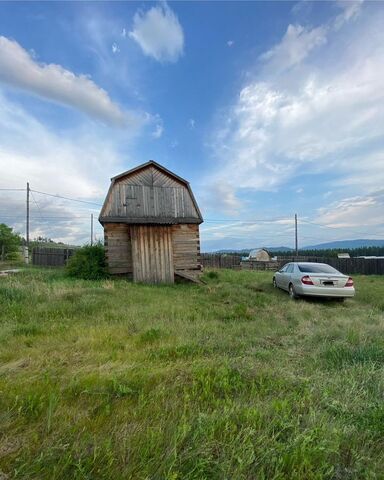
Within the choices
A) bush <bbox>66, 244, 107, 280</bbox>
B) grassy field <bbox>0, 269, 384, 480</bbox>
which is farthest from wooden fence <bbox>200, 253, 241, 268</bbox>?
grassy field <bbox>0, 269, 384, 480</bbox>

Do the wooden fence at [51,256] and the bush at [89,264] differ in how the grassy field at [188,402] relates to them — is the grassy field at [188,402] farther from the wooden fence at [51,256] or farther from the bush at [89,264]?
the wooden fence at [51,256]

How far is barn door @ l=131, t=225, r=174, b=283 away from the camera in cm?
1392

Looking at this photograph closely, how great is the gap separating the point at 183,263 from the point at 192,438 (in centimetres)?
1296

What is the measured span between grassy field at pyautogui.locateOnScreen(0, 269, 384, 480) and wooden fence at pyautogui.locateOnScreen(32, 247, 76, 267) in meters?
24.8

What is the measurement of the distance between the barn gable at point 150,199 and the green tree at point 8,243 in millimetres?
24015

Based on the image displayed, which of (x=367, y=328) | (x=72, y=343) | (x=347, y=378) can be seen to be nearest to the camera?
(x=347, y=378)

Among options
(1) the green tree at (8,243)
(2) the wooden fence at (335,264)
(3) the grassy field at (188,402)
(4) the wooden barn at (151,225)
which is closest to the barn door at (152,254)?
(4) the wooden barn at (151,225)

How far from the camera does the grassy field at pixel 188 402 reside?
1.94 metres

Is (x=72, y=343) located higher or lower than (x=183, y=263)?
lower

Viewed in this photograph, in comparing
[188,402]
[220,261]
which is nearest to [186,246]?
[188,402]

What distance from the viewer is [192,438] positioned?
215 cm

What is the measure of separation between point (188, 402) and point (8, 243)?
117 ft

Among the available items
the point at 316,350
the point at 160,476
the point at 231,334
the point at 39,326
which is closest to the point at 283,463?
the point at 160,476

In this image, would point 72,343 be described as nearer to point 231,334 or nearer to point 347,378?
point 231,334
